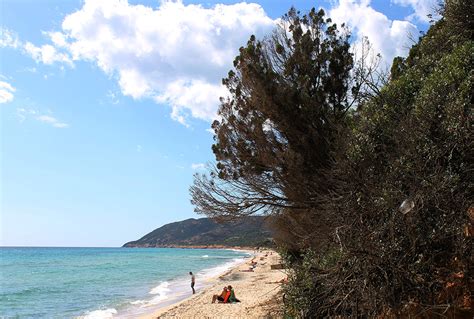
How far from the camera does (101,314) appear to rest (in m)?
19.7

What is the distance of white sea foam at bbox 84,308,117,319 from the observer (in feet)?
62.2

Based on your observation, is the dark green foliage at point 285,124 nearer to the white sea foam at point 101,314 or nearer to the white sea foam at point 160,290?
the white sea foam at point 101,314

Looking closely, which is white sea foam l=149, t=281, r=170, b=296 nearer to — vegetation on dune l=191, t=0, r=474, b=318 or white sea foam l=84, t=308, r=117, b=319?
white sea foam l=84, t=308, r=117, b=319

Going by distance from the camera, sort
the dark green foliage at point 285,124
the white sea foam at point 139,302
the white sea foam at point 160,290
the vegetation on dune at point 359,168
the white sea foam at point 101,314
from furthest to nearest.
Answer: the white sea foam at point 160,290 → the white sea foam at point 139,302 → the white sea foam at point 101,314 → the dark green foliage at point 285,124 → the vegetation on dune at point 359,168

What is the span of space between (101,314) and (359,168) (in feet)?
52.8

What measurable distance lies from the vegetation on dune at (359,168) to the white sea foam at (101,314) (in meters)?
10.1

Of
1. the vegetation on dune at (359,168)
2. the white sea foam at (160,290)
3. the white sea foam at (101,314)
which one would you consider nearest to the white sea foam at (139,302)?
the white sea foam at (101,314)

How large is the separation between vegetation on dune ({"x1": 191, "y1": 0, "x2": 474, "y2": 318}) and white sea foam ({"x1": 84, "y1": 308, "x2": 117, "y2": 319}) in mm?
→ 10107

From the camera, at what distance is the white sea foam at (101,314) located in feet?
62.2

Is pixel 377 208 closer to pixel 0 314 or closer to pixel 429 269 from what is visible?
pixel 429 269

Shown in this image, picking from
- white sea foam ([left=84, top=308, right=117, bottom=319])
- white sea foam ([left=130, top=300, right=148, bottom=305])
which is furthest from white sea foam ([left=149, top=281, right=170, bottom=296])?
white sea foam ([left=84, top=308, right=117, bottom=319])

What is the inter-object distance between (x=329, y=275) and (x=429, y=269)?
4.74 feet

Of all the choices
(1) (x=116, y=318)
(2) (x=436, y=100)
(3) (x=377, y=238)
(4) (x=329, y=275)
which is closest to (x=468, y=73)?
(2) (x=436, y=100)

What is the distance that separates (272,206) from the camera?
11.9 meters
